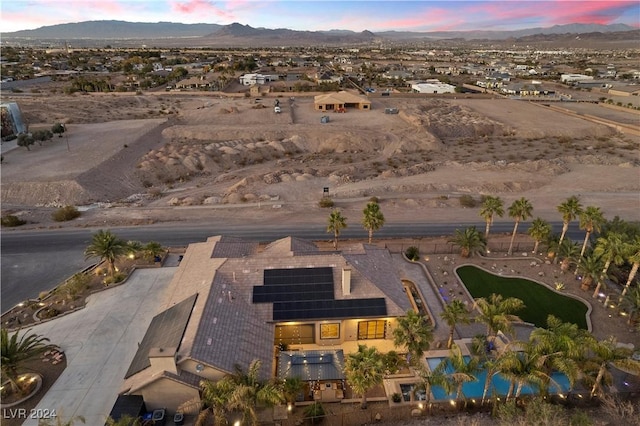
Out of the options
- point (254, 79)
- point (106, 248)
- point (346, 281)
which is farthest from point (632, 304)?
point (254, 79)

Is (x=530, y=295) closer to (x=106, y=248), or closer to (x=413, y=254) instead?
(x=413, y=254)

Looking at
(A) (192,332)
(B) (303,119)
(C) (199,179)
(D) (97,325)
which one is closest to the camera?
(A) (192,332)

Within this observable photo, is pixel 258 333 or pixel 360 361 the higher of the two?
pixel 360 361

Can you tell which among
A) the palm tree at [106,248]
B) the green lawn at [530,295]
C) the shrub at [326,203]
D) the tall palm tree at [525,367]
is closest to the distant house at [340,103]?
the shrub at [326,203]

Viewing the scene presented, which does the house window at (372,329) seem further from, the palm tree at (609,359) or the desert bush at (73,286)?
the desert bush at (73,286)

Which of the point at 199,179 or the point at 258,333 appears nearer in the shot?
the point at 258,333

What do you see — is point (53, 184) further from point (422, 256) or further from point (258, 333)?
point (422, 256)

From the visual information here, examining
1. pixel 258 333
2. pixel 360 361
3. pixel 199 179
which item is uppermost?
pixel 360 361

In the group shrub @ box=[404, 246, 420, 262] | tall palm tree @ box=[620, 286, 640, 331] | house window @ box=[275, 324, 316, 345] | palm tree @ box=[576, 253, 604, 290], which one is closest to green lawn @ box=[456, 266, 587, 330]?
palm tree @ box=[576, 253, 604, 290]

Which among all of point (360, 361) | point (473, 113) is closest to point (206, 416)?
point (360, 361)
